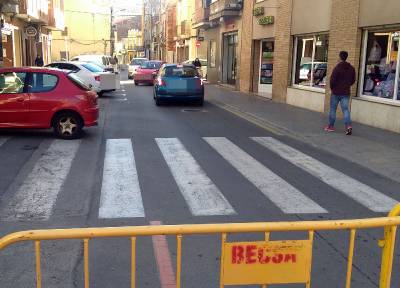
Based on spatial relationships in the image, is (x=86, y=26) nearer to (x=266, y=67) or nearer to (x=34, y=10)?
(x=34, y=10)

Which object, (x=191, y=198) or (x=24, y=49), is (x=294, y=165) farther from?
(x=24, y=49)

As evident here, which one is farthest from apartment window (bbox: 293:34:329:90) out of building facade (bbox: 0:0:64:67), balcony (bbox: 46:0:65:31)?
balcony (bbox: 46:0:65:31)

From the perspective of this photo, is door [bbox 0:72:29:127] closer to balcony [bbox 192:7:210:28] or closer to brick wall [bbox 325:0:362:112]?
brick wall [bbox 325:0:362:112]

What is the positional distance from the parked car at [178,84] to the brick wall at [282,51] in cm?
341

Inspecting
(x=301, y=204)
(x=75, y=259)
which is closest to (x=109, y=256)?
(x=75, y=259)

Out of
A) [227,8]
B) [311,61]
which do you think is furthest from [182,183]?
[227,8]

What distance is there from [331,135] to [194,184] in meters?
5.60

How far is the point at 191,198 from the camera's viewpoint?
629cm

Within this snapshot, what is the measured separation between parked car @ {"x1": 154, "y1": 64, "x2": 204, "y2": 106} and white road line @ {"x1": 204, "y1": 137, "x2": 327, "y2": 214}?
293 inches

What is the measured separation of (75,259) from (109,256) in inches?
11.8

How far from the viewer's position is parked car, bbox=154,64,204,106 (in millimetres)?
17422

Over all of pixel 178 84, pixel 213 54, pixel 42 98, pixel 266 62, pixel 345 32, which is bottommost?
pixel 178 84

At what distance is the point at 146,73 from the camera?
29094 mm

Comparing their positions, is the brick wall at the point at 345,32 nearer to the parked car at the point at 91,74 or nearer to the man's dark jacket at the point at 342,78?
the man's dark jacket at the point at 342,78
